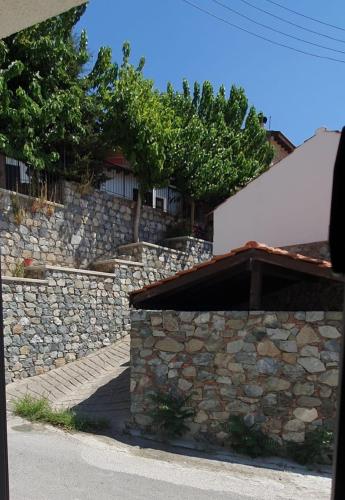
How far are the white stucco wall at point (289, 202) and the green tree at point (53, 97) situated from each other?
4.71 metres

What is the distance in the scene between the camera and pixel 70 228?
12.0m

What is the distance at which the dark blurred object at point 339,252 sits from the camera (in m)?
1.06

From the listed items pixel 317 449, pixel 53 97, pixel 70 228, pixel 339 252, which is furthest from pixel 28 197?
pixel 339 252

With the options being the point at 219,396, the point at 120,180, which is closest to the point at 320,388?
the point at 219,396

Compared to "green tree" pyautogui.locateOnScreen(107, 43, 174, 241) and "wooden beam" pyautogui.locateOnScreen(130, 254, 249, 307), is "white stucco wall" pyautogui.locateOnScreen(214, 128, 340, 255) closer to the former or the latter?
"wooden beam" pyautogui.locateOnScreen(130, 254, 249, 307)

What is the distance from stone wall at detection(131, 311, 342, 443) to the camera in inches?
222

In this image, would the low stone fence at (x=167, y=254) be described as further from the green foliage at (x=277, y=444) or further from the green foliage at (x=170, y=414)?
the green foliage at (x=277, y=444)

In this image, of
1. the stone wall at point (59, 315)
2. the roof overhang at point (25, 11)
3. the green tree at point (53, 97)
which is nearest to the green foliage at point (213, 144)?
the green tree at point (53, 97)

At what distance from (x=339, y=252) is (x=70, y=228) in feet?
37.4

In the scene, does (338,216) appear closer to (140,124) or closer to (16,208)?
(16,208)

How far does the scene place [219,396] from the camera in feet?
20.1

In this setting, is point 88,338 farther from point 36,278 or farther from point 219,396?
point 219,396

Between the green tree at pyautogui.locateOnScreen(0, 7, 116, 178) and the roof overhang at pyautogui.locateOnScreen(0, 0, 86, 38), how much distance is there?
915 centimetres

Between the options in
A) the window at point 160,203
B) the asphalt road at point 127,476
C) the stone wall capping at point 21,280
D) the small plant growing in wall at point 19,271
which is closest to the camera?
the asphalt road at point 127,476
